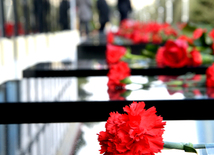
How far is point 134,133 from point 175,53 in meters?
1.62

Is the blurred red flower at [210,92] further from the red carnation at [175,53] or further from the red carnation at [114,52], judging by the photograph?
the red carnation at [114,52]

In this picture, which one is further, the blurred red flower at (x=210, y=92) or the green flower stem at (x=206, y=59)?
the green flower stem at (x=206, y=59)

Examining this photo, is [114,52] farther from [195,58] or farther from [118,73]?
[118,73]

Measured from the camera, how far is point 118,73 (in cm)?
177

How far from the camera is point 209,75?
185 cm

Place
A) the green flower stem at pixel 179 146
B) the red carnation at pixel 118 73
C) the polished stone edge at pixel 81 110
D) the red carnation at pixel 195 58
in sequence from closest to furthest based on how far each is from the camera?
1. the green flower stem at pixel 179 146
2. the polished stone edge at pixel 81 110
3. the red carnation at pixel 118 73
4. the red carnation at pixel 195 58


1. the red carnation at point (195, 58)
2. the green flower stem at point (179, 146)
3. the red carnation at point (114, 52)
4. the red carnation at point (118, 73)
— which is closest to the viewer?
the green flower stem at point (179, 146)

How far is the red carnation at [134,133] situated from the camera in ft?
2.39

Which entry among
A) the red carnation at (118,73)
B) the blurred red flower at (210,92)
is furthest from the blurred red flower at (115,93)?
the blurred red flower at (210,92)

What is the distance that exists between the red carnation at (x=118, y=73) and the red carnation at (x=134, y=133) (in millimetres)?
985

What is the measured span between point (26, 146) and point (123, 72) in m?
0.75

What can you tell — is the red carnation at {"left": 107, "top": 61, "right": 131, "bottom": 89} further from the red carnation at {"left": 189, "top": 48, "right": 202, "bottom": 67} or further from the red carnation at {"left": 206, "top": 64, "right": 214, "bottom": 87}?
the red carnation at {"left": 189, "top": 48, "right": 202, "bottom": 67}

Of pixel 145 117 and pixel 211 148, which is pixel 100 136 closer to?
pixel 145 117

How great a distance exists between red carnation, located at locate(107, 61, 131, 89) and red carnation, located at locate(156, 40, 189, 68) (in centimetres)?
48
